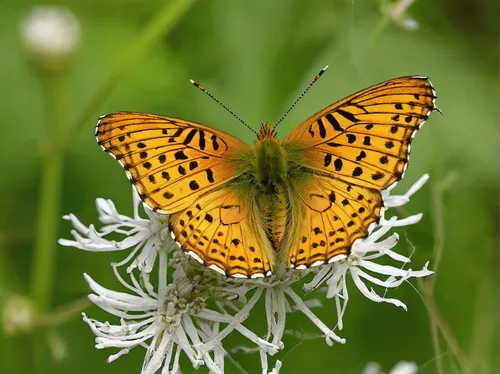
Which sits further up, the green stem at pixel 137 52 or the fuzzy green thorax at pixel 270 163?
the green stem at pixel 137 52

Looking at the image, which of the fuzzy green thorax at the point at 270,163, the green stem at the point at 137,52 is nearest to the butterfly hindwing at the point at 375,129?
the fuzzy green thorax at the point at 270,163

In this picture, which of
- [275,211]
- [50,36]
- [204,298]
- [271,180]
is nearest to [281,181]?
[271,180]

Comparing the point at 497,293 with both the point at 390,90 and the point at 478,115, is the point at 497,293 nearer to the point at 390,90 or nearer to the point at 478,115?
the point at 478,115

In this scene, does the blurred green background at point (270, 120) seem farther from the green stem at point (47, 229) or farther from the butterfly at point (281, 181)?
the butterfly at point (281, 181)

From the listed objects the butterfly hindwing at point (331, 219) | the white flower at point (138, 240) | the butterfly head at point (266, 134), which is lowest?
the butterfly hindwing at point (331, 219)

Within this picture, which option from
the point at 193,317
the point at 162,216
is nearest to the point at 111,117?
the point at 162,216

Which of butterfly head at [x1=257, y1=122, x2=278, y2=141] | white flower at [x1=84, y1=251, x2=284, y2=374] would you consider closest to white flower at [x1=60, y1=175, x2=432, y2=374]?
white flower at [x1=84, y1=251, x2=284, y2=374]

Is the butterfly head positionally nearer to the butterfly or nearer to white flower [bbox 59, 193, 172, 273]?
the butterfly
